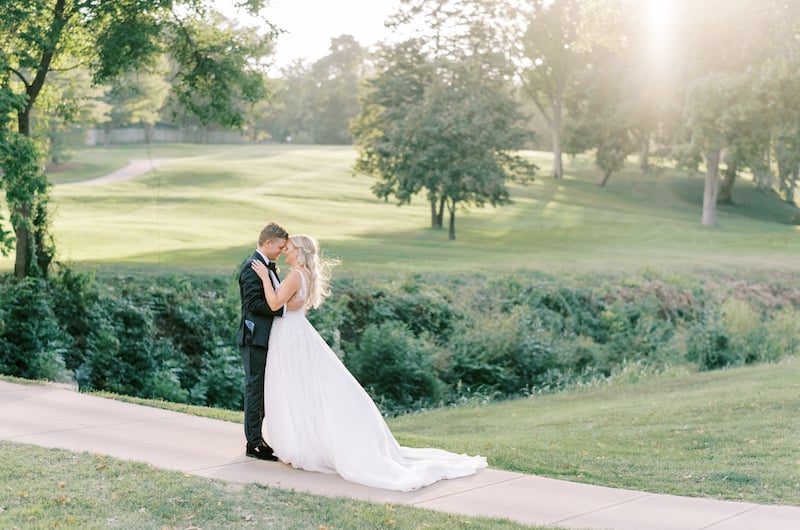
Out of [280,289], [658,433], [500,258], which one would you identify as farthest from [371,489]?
[500,258]

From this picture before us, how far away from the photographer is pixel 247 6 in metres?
21.2

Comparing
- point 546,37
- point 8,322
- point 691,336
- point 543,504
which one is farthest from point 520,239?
point 543,504

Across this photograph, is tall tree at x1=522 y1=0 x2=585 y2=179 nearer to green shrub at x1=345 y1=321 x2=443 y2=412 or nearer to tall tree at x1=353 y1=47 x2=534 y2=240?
tall tree at x1=353 y1=47 x2=534 y2=240

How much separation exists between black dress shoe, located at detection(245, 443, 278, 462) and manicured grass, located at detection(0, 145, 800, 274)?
14836 mm

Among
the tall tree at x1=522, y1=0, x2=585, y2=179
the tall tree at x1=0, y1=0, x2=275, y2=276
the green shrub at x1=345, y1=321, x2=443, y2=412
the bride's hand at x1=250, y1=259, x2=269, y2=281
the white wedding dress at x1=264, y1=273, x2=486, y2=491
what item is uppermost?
the tall tree at x1=522, y1=0, x2=585, y2=179

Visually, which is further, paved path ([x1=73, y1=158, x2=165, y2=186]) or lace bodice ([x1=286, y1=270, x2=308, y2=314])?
paved path ([x1=73, y1=158, x2=165, y2=186])

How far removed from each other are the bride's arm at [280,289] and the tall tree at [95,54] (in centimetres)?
854

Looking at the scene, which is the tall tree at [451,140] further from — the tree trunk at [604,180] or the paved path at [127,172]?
the tree trunk at [604,180]

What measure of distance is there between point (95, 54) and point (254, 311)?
522 inches

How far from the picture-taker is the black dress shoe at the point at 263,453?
32.6ft

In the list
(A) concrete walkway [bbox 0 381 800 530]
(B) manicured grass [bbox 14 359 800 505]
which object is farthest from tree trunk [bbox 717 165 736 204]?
(A) concrete walkway [bbox 0 381 800 530]

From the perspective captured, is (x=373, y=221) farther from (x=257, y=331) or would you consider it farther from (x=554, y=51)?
(x=257, y=331)

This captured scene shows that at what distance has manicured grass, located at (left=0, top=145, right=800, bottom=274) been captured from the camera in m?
33.5

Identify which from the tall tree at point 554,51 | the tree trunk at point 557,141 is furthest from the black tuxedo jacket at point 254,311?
the tree trunk at point 557,141
